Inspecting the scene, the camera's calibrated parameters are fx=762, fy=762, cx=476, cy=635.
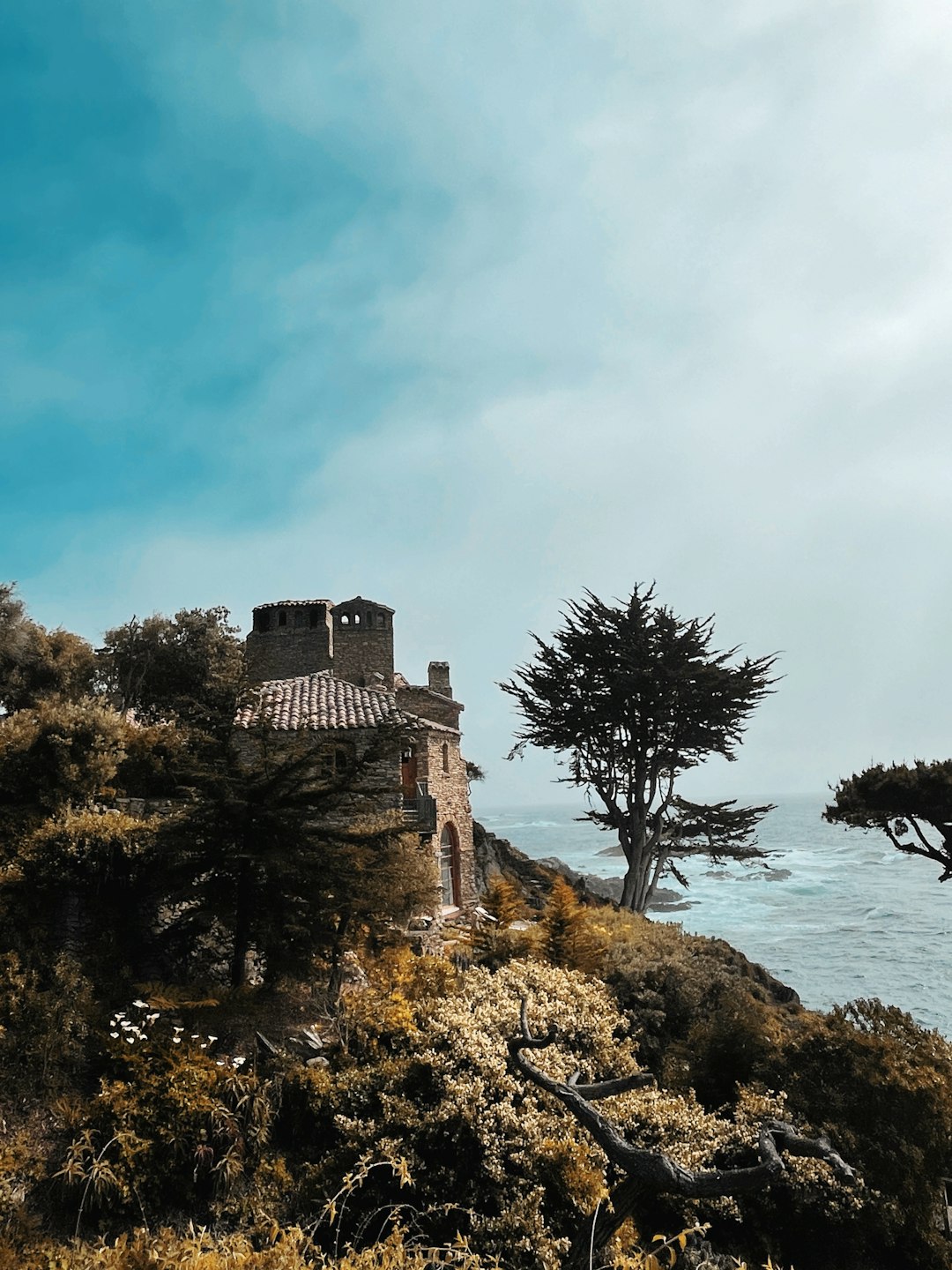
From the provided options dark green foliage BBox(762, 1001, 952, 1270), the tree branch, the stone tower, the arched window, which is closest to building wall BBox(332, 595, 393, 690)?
the stone tower

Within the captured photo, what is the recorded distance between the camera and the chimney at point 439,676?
39.2 meters

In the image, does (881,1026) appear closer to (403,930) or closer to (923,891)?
(403,930)

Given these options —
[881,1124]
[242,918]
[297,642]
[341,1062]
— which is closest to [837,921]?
[297,642]

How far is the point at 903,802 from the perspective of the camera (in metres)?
20.0

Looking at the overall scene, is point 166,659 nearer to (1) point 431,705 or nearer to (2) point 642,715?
(1) point 431,705

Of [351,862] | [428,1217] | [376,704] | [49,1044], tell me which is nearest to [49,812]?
[49,1044]

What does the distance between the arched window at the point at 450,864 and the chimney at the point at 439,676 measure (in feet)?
52.7

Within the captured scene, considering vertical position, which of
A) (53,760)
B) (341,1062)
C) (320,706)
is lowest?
(341,1062)

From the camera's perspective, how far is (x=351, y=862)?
12711 mm

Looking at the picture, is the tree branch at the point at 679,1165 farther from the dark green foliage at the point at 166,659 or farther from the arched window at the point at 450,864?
the dark green foliage at the point at 166,659

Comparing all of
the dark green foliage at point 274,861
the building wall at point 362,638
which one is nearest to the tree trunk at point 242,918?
the dark green foliage at point 274,861

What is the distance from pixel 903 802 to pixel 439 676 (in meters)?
23.8

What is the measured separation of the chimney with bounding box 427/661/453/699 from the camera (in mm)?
39188

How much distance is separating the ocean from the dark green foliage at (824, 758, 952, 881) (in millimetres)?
2503
